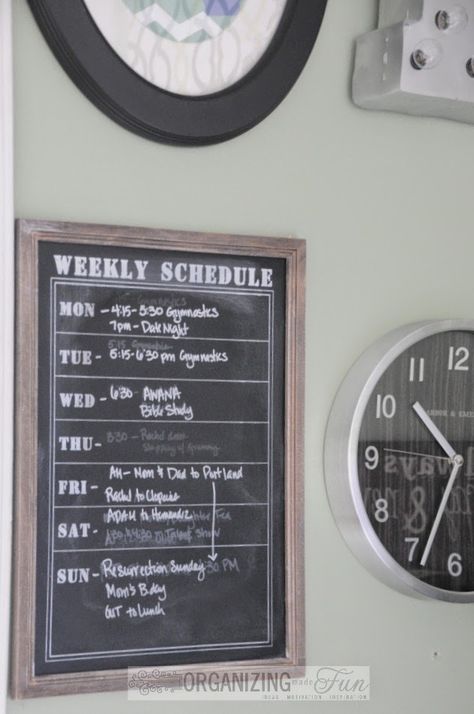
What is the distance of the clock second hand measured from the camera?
192 centimetres

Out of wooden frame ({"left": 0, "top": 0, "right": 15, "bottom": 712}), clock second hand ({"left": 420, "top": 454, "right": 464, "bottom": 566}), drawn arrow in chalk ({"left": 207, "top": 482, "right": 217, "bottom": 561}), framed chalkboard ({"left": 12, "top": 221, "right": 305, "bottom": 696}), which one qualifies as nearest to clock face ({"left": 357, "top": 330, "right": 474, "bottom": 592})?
clock second hand ({"left": 420, "top": 454, "right": 464, "bottom": 566})

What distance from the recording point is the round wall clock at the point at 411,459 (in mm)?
1877

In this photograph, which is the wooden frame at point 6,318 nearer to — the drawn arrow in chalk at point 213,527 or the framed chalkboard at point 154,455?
the framed chalkboard at point 154,455

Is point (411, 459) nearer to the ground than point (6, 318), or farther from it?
nearer to the ground

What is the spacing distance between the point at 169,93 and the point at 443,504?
862 millimetres

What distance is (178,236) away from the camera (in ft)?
5.90

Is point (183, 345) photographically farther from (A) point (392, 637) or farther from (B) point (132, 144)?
(A) point (392, 637)

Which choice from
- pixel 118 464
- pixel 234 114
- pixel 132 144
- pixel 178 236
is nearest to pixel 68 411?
pixel 118 464

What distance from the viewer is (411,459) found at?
1925 mm

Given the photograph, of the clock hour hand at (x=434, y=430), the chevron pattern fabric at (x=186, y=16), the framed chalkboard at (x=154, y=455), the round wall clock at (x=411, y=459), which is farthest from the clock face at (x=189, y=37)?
the clock hour hand at (x=434, y=430)

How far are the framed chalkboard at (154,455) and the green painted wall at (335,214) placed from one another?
0.05 meters

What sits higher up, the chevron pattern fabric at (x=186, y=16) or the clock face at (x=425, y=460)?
the chevron pattern fabric at (x=186, y=16)

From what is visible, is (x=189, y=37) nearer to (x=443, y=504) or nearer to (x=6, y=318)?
(x=6, y=318)

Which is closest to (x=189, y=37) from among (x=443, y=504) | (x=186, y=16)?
(x=186, y=16)
